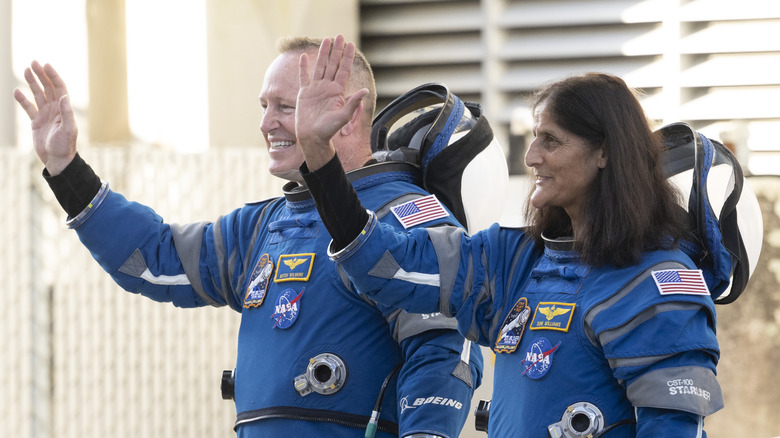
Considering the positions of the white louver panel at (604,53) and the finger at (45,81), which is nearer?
the finger at (45,81)

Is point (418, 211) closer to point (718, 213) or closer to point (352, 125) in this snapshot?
point (352, 125)

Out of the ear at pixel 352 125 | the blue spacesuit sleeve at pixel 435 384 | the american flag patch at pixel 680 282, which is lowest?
the blue spacesuit sleeve at pixel 435 384

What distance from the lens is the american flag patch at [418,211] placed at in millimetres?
2512

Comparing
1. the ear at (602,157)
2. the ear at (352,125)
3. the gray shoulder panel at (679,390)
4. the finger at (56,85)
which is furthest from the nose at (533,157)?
the finger at (56,85)

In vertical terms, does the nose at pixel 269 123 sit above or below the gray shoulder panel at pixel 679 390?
above

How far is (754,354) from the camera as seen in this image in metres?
5.23

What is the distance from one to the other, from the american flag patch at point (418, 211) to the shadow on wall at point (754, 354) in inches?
121

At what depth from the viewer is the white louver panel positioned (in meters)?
6.27

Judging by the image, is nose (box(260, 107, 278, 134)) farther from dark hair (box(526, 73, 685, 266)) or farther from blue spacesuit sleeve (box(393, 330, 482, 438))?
dark hair (box(526, 73, 685, 266))

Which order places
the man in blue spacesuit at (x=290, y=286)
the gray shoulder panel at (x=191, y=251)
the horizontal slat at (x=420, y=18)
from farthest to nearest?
the horizontal slat at (x=420, y=18) → the gray shoulder panel at (x=191, y=251) → the man in blue spacesuit at (x=290, y=286)

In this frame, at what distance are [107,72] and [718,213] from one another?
5.08 meters

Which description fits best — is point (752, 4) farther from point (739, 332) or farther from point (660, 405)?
point (660, 405)

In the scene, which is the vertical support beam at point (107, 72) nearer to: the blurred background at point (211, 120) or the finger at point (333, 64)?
the blurred background at point (211, 120)

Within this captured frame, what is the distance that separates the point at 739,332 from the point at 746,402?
357 mm
